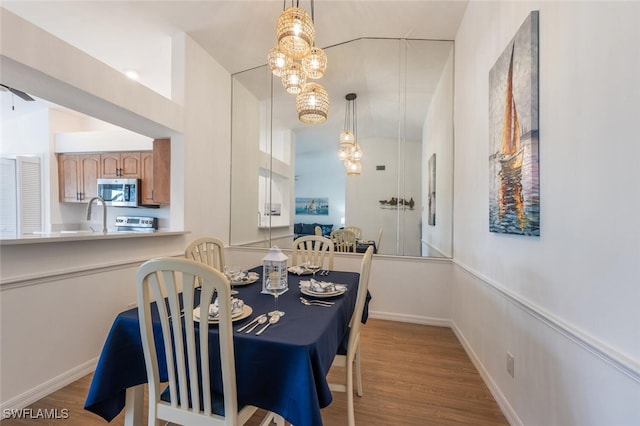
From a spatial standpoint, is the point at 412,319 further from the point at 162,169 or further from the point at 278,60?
the point at 162,169

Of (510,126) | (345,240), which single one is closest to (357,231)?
(345,240)

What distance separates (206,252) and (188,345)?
3.99 feet

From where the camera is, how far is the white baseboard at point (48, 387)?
180cm

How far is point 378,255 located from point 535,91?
239cm

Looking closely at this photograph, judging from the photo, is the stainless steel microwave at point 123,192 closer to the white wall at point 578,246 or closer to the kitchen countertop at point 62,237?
the kitchen countertop at point 62,237

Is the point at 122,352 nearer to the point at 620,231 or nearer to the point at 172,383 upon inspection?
the point at 172,383

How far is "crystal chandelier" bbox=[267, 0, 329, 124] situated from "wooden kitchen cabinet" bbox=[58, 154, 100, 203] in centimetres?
410

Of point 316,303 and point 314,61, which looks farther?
point 314,61

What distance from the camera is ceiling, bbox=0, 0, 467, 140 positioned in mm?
2689

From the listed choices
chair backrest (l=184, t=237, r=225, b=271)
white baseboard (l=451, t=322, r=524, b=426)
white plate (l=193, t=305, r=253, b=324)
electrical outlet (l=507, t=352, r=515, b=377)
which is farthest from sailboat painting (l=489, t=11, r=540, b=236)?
chair backrest (l=184, t=237, r=225, b=271)

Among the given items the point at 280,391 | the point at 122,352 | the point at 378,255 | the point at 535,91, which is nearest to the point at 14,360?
the point at 122,352

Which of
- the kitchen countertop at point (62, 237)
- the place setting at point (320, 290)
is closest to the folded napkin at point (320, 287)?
the place setting at point (320, 290)

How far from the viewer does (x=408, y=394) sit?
2.01 m

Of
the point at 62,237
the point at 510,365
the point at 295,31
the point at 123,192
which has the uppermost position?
the point at 295,31
